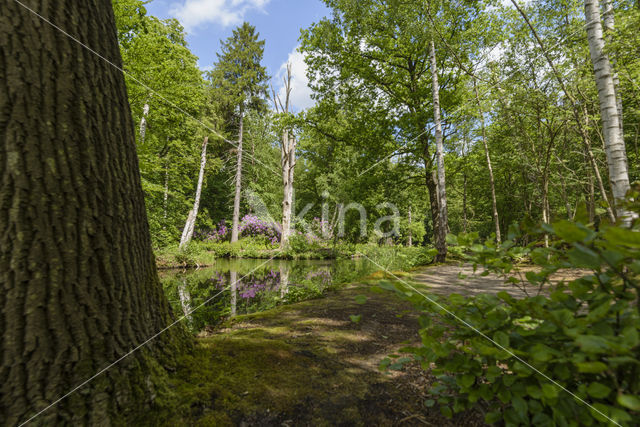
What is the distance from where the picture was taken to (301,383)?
161cm

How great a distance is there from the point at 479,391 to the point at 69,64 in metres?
2.12

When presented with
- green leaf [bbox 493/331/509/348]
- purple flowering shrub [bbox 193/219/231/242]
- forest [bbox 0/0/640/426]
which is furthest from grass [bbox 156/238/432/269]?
green leaf [bbox 493/331/509/348]

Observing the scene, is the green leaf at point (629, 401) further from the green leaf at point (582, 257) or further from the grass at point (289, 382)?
the grass at point (289, 382)

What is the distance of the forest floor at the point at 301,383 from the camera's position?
51.9 inches

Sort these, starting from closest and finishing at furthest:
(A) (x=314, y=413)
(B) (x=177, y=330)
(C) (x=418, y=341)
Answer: (A) (x=314, y=413), (B) (x=177, y=330), (C) (x=418, y=341)

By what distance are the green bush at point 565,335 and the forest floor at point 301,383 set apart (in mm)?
237

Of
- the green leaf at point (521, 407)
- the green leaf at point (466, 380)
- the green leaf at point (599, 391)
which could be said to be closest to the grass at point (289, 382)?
the green leaf at point (466, 380)

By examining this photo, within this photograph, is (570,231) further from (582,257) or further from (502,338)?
(502,338)

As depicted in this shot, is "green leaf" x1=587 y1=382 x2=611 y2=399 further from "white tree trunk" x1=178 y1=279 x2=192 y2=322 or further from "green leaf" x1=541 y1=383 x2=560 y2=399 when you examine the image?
"white tree trunk" x1=178 y1=279 x2=192 y2=322

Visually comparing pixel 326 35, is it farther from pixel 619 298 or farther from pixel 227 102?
pixel 227 102

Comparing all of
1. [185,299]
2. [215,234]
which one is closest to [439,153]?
[185,299]

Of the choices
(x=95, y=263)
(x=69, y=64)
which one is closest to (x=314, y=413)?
(x=95, y=263)

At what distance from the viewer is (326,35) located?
9289 millimetres

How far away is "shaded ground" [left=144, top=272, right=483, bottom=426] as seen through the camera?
132 cm
